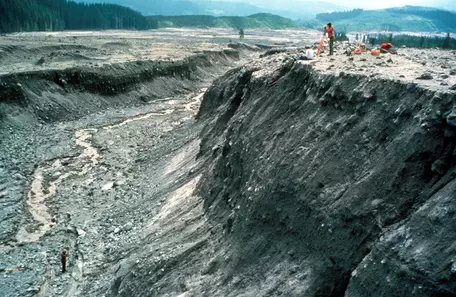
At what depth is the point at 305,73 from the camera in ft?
47.2

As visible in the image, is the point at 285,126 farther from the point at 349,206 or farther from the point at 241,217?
the point at 349,206

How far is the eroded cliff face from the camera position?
725 centimetres

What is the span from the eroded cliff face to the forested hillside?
9441 cm

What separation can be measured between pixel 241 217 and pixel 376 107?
5.07 meters

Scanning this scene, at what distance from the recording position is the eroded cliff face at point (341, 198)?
7254mm

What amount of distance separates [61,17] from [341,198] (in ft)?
420

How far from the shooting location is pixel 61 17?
119125 millimetres

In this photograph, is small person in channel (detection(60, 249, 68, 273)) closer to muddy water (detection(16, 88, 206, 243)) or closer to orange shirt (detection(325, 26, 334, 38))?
muddy water (detection(16, 88, 206, 243))

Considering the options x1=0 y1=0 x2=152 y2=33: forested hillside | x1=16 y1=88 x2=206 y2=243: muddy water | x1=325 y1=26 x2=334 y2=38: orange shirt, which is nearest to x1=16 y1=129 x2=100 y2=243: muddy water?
x1=16 y1=88 x2=206 y2=243: muddy water

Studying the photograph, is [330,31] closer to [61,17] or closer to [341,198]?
[341,198]

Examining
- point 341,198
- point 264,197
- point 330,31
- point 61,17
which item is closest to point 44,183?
point 264,197

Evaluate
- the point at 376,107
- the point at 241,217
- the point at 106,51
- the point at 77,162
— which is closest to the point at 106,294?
the point at 241,217

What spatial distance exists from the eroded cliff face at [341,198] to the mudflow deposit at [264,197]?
32mm

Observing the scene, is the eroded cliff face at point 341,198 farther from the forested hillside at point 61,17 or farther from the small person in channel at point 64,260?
the forested hillside at point 61,17
